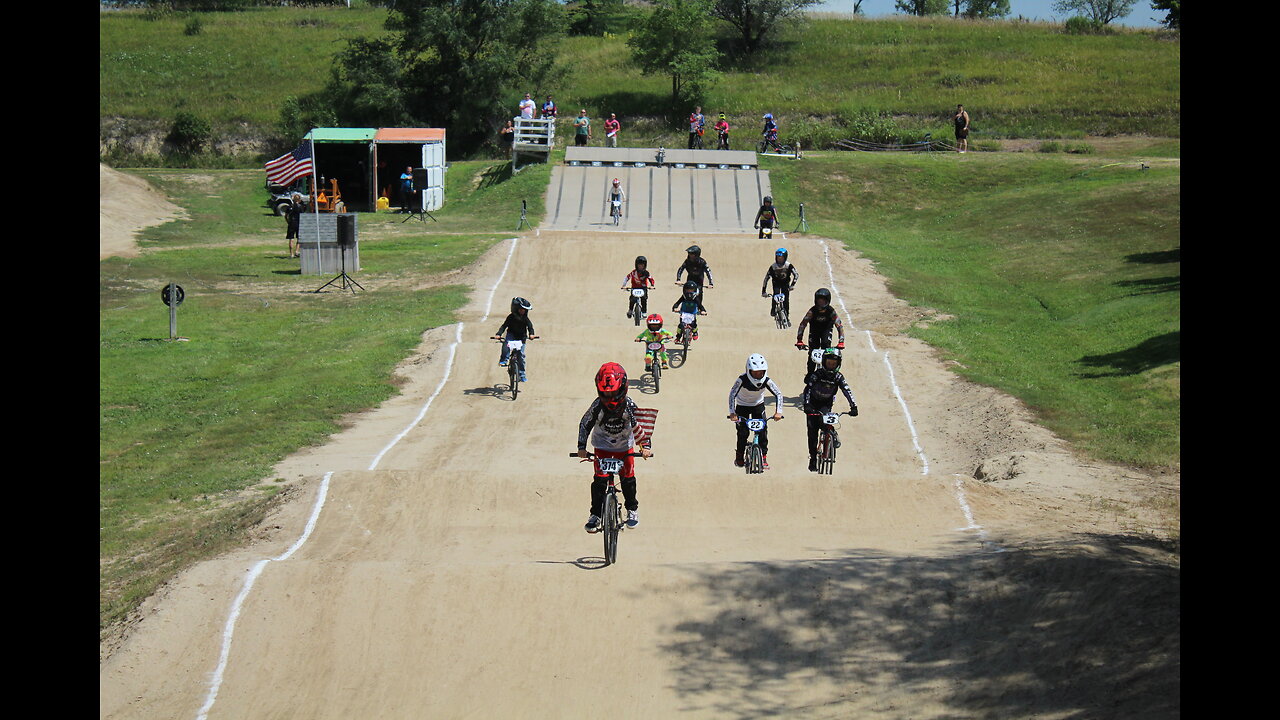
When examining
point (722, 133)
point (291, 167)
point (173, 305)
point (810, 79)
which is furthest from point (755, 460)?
point (810, 79)

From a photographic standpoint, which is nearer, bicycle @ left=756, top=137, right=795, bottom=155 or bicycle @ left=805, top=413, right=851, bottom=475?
bicycle @ left=805, top=413, right=851, bottom=475

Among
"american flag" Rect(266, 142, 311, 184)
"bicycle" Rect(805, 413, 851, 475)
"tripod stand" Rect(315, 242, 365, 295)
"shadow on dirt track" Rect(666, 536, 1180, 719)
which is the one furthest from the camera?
"american flag" Rect(266, 142, 311, 184)

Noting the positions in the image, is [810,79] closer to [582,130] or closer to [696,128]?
[696,128]

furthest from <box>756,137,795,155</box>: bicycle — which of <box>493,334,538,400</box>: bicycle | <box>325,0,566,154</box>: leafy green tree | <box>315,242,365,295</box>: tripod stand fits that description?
<box>493,334,538,400</box>: bicycle

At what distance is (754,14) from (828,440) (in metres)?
64.6

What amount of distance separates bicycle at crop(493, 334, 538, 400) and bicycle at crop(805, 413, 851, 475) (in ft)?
26.0

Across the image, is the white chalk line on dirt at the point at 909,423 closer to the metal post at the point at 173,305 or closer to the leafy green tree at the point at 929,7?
the metal post at the point at 173,305

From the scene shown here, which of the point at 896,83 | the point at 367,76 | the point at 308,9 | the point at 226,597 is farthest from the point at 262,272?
the point at 308,9

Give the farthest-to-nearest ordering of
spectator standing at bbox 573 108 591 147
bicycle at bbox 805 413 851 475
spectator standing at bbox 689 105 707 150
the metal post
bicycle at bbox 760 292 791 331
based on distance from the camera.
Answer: spectator standing at bbox 689 105 707 150, spectator standing at bbox 573 108 591 147, the metal post, bicycle at bbox 760 292 791 331, bicycle at bbox 805 413 851 475

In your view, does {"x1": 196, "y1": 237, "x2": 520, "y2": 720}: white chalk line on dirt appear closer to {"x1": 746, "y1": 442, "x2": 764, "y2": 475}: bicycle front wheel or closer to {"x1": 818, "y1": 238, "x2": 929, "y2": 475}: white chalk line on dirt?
{"x1": 746, "y1": 442, "x2": 764, "y2": 475}: bicycle front wheel

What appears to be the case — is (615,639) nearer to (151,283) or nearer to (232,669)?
(232,669)

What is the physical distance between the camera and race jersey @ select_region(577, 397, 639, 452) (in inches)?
527

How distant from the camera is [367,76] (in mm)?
62156
